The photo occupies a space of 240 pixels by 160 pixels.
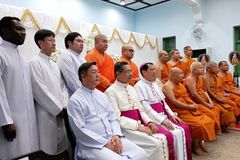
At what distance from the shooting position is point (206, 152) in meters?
3.23

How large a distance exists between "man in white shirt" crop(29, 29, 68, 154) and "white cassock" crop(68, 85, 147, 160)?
0.76ft

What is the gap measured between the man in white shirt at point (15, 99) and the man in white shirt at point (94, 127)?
0.38m

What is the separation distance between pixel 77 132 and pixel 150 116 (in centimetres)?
111

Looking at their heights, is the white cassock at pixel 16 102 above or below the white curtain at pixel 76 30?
below

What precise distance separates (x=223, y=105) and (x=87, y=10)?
5.54 m

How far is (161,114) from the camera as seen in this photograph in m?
A: 2.82

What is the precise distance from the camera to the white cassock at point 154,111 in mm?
2549

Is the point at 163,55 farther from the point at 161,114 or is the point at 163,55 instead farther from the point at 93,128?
the point at 93,128

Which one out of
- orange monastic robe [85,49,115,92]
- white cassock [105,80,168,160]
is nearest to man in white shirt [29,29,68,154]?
white cassock [105,80,168,160]

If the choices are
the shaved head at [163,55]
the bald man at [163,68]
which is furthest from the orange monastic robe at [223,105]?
the shaved head at [163,55]

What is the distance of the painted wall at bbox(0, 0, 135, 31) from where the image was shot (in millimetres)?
6545

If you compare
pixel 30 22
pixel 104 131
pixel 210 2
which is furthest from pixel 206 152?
pixel 210 2

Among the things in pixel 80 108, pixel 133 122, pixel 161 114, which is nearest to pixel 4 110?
pixel 80 108

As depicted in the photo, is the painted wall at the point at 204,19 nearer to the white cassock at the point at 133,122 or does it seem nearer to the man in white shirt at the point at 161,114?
the man in white shirt at the point at 161,114
